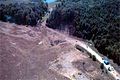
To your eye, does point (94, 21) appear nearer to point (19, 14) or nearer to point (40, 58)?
point (40, 58)

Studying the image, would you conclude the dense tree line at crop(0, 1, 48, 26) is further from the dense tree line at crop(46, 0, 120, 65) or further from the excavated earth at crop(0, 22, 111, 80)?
the dense tree line at crop(46, 0, 120, 65)

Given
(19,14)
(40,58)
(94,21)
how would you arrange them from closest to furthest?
A: (40,58), (94,21), (19,14)

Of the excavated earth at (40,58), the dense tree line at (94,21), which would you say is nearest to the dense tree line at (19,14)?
the excavated earth at (40,58)

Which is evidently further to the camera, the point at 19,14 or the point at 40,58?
the point at 19,14

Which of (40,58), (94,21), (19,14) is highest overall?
(19,14)

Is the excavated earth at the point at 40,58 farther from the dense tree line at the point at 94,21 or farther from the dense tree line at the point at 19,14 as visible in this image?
the dense tree line at the point at 94,21

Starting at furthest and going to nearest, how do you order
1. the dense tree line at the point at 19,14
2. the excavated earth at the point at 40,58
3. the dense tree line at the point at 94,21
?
the dense tree line at the point at 19,14 < the dense tree line at the point at 94,21 < the excavated earth at the point at 40,58

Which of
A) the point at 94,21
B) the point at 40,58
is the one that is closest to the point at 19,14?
the point at 40,58
